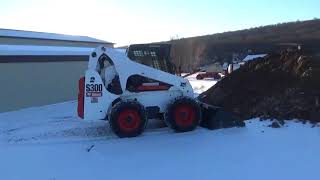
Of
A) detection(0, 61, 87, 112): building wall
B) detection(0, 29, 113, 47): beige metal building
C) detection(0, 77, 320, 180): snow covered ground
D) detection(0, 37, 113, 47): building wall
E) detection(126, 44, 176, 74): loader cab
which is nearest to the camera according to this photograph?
detection(0, 77, 320, 180): snow covered ground

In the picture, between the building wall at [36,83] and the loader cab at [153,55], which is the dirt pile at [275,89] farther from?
the building wall at [36,83]

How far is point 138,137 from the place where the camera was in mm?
12562

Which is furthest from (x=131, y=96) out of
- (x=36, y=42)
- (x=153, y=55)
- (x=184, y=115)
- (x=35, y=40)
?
(x=35, y=40)

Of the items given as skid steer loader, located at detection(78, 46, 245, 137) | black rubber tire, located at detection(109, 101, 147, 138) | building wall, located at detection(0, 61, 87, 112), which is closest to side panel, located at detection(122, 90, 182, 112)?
skid steer loader, located at detection(78, 46, 245, 137)

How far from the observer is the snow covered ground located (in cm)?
930

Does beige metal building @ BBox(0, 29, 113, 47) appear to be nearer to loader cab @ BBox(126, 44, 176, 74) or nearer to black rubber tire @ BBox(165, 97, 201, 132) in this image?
loader cab @ BBox(126, 44, 176, 74)

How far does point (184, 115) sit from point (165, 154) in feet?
7.92

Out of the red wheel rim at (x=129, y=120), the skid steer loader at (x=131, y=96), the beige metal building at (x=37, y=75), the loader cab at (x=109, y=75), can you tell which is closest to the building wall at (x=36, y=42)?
the beige metal building at (x=37, y=75)

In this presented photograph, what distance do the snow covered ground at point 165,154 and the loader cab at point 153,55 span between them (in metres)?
1.66

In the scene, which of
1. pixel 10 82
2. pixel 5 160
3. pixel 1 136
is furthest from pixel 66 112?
pixel 5 160

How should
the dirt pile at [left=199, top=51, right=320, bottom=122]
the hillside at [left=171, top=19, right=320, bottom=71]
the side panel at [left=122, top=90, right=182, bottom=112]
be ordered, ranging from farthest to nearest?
the hillside at [left=171, top=19, right=320, bottom=71]
the dirt pile at [left=199, top=51, right=320, bottom=122]
the side panel at [left=122, top=90, right=182, bottom=112]

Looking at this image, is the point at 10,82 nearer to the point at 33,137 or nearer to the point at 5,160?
the point at 33,137

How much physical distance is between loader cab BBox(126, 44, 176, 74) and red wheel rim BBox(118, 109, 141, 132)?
1432mm

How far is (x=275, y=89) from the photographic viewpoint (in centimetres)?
1502
